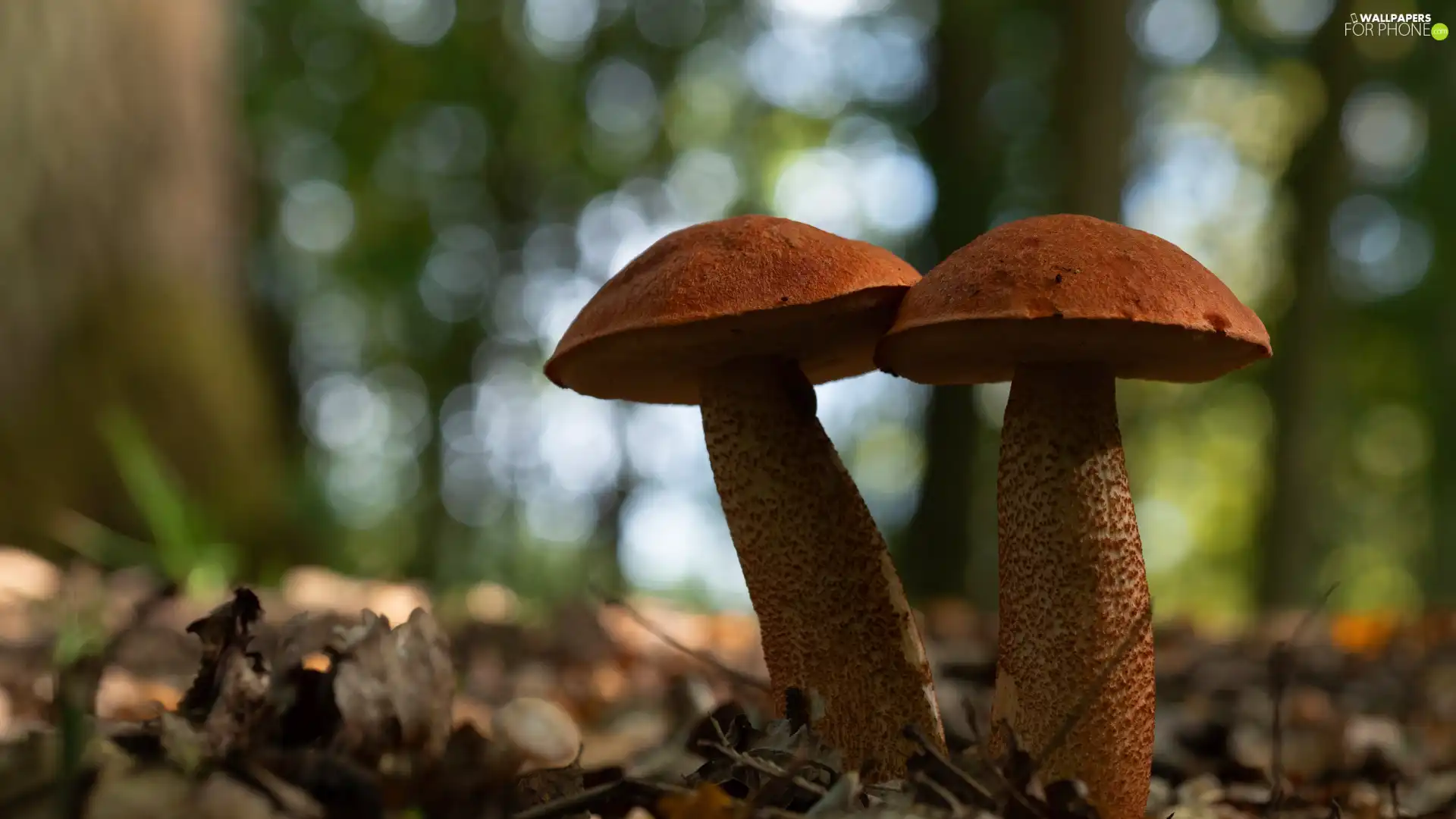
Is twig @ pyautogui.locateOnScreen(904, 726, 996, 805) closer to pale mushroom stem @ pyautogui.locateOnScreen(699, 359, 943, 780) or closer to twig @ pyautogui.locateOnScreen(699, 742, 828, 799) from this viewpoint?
twig @ pyautogui.locateOnScreen(699, 742, 828, 799)

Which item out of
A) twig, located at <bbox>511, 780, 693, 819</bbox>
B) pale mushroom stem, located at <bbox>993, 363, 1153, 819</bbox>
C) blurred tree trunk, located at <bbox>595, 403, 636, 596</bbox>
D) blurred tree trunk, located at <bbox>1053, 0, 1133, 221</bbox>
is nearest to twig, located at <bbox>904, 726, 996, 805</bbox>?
twig, located at <bbox>511, 780, 693, 819</bbox>

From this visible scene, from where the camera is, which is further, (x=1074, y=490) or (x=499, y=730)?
(x=1074, y=490)

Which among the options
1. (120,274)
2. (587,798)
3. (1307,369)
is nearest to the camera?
(587,798)

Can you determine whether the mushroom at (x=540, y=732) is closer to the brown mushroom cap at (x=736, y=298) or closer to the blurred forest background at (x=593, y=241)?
the brown mushroom cap at (x=736, y=298)

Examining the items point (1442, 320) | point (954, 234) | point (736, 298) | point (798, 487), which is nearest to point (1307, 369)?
point (954, 234)

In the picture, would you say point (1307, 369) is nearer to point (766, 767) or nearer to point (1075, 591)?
point (1075, 591)

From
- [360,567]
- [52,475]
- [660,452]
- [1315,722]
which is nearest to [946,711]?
[1315,722]
